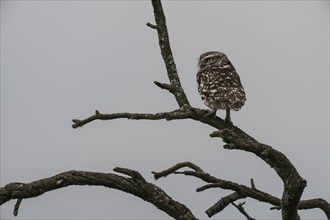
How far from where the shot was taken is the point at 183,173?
5.27 metres

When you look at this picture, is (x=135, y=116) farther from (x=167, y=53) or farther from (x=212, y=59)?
(x=212, y=59)

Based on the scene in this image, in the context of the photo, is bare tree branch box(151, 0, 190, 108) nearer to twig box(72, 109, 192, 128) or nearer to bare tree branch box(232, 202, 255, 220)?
twig box(72, 109, 192, 128)

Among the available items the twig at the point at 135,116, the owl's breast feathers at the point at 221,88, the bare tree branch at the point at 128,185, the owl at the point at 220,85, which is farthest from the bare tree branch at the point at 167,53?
the owl's breast feathers at the point at 221,88

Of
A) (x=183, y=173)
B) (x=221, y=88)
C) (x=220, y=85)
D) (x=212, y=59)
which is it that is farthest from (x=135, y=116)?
(x=212, y=59)

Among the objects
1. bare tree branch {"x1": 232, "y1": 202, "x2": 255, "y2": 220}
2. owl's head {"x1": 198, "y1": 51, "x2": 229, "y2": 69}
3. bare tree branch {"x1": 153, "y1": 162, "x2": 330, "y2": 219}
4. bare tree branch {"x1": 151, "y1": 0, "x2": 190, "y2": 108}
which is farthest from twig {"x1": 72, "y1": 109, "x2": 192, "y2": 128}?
owl's head {"x1": 198, "y1": 51, "x2": 229, "y2": 69}

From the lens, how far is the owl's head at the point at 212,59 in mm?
11654

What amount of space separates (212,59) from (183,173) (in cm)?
697

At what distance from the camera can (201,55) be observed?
12469 millimetres

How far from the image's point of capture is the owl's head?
11654 mm

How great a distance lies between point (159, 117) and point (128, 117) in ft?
1.03

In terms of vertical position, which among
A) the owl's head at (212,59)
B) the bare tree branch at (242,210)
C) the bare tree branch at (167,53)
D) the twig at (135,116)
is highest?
the owl's head at (212,59)

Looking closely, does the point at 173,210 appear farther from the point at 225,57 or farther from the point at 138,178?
the point at 225,57

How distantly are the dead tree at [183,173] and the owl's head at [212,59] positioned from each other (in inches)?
185

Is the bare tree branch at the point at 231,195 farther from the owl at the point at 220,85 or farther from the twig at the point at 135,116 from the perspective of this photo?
the owl at the point at 220,85
